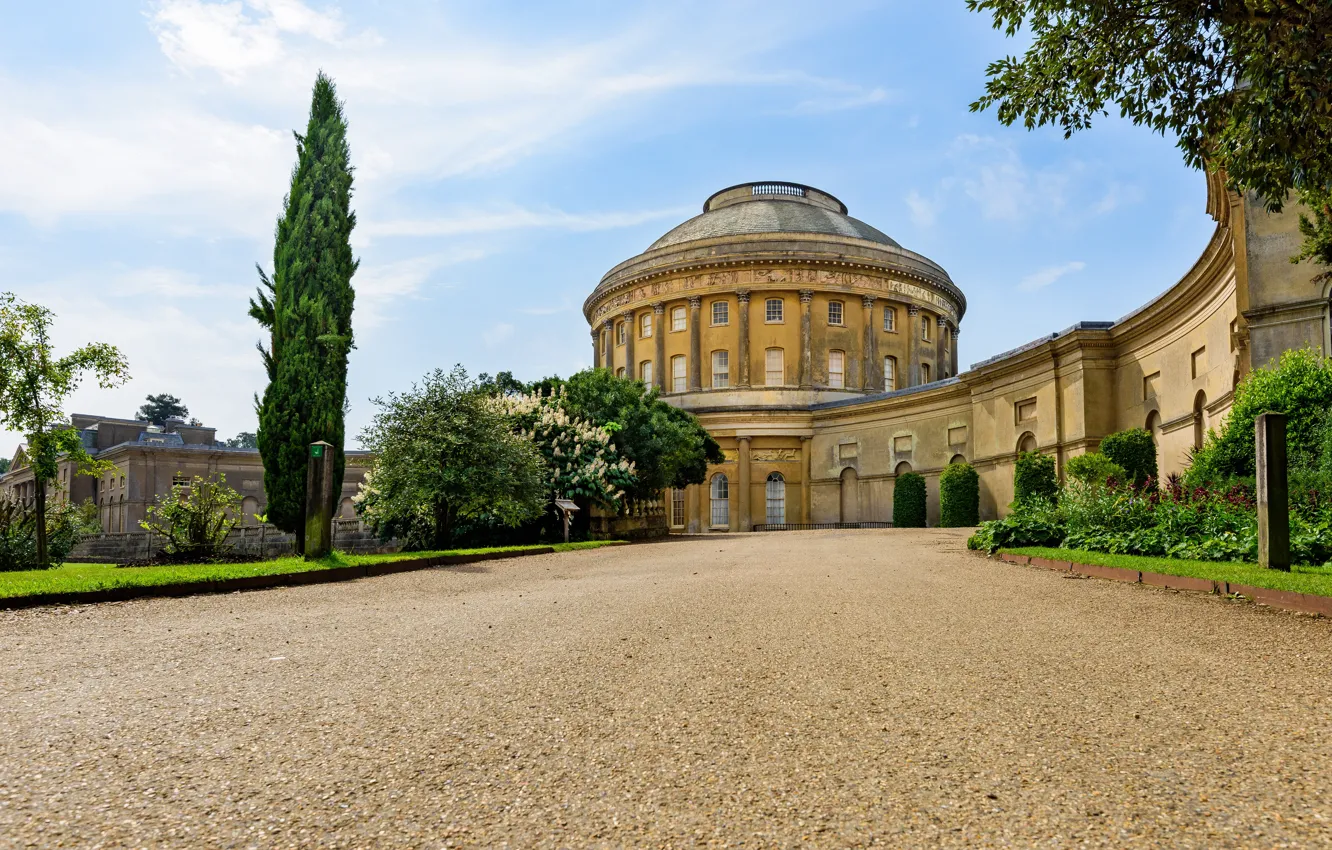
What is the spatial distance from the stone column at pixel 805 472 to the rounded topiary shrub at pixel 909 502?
696 cm

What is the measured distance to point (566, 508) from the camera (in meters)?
23.4

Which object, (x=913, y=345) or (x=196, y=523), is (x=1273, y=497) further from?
(x=913, y=345)

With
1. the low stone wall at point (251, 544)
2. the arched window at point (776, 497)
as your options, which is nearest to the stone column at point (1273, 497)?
the low stone wall at point (251, 544)

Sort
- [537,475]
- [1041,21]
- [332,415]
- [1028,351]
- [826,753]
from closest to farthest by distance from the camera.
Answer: [826,753] < [1041,21] < [332,415] < [537,475] < [1028,351]

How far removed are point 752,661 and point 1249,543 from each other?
876 cm

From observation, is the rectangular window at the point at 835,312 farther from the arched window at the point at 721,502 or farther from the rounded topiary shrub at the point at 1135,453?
the rounded topiary shrub at the point at 1135,453

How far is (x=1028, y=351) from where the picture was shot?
3238 cm

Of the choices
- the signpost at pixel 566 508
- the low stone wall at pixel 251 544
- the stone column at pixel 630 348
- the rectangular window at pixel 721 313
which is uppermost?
the rectangular window at pixel 721 313

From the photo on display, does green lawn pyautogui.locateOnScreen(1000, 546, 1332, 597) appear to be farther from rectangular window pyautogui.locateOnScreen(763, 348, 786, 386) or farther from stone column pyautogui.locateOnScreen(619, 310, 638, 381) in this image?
stone column pyautogui.locateOnScreen(619, 310, 638, 381)

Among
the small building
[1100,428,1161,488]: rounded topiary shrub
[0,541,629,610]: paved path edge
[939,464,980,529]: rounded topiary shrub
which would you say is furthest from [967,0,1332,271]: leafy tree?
the small building

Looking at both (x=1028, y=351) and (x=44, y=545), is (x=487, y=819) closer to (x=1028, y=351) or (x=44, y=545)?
(x=44, y=545)

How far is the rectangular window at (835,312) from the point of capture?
49403 millimetres

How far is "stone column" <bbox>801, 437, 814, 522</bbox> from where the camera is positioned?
1834 inches

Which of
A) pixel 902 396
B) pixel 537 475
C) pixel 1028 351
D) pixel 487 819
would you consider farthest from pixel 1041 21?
pixel 902 396
